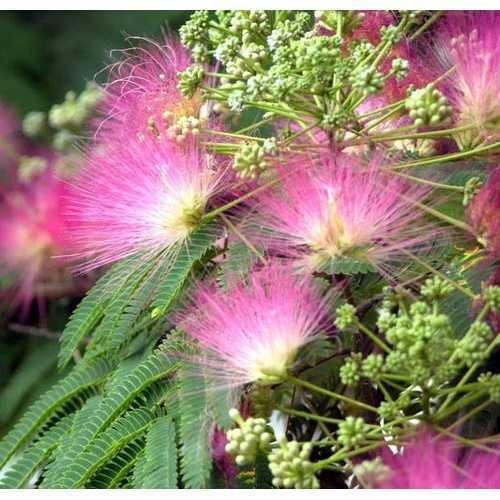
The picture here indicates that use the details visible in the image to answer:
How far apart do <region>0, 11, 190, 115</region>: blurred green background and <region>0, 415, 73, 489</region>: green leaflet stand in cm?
69

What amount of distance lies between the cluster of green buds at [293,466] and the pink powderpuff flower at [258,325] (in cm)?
7

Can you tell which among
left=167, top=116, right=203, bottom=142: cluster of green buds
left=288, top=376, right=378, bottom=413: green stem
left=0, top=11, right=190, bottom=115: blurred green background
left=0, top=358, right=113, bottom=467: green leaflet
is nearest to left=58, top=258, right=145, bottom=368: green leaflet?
left=0, top=358, right=113, bottom=467: green leaflet

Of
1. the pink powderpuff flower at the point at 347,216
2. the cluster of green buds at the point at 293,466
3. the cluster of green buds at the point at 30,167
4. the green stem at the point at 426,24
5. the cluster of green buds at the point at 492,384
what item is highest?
the cluster of green buds at the point at 30,167

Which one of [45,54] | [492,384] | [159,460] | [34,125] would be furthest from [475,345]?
[45,54]

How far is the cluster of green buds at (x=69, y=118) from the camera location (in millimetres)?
1289

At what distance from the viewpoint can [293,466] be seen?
0.78m

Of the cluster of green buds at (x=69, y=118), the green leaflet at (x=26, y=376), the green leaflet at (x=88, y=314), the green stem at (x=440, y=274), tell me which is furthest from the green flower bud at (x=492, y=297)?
the green leaflet at (x=26, y=376)

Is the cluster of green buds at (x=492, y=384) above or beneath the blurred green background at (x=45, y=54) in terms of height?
beneath

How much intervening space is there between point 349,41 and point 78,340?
37 centimetres

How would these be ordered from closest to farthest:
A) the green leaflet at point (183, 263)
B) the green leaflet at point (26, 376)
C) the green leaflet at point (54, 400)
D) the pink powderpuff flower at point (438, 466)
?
1. the pink powderpuff flower at point (438, 466)
2. the green leaflet at point (183, 263)
3. the green leaflet at point (54, 400)
4. the green leaflet at point (26, 376)

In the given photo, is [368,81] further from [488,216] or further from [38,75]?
[38,75]

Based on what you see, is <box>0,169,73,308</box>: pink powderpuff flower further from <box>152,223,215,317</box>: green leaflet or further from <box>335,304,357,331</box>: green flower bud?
<box>335,304,357,331</box>: green flower bud

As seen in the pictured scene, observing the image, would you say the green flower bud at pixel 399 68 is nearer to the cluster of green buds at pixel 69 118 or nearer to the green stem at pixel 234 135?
the green stem at pixel 234 135
